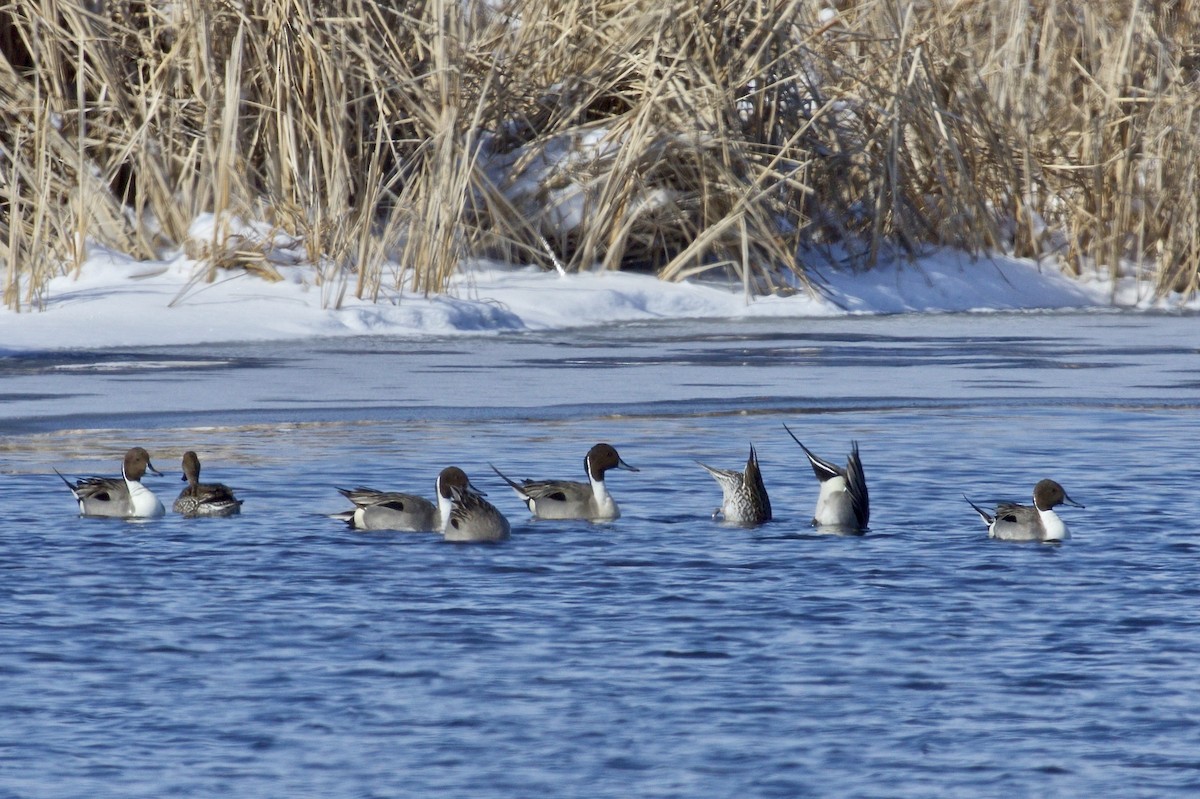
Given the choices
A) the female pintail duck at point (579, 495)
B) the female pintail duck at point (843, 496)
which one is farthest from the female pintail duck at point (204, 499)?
the female pintail duck at point (843, 496)

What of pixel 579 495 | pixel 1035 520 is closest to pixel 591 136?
pixel 579 495

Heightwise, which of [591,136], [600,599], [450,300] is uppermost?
[591,136]

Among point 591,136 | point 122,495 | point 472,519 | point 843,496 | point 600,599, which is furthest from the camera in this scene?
point 591,136

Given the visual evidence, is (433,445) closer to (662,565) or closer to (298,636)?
(662,565)

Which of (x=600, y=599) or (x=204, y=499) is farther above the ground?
(x=204, y=499)

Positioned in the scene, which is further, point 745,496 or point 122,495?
point 122,495

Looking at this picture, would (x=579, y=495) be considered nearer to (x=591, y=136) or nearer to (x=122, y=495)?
(x=122, y=495)

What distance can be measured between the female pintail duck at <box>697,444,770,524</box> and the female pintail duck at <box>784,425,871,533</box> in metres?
0.23

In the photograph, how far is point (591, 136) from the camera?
18234mm

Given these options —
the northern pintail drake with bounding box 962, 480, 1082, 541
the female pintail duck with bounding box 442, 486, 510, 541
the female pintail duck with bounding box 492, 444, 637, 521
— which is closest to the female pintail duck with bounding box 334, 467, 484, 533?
the female pintail duck with bounding box 442, 486, 510, 541

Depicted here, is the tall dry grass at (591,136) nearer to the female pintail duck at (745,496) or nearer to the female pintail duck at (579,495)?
the female pintail duck at (579,495)

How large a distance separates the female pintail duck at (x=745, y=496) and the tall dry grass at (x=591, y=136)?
6.99 metres

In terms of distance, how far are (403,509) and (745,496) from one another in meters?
1.35

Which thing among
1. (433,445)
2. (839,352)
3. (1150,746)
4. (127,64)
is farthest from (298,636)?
(127,64)
